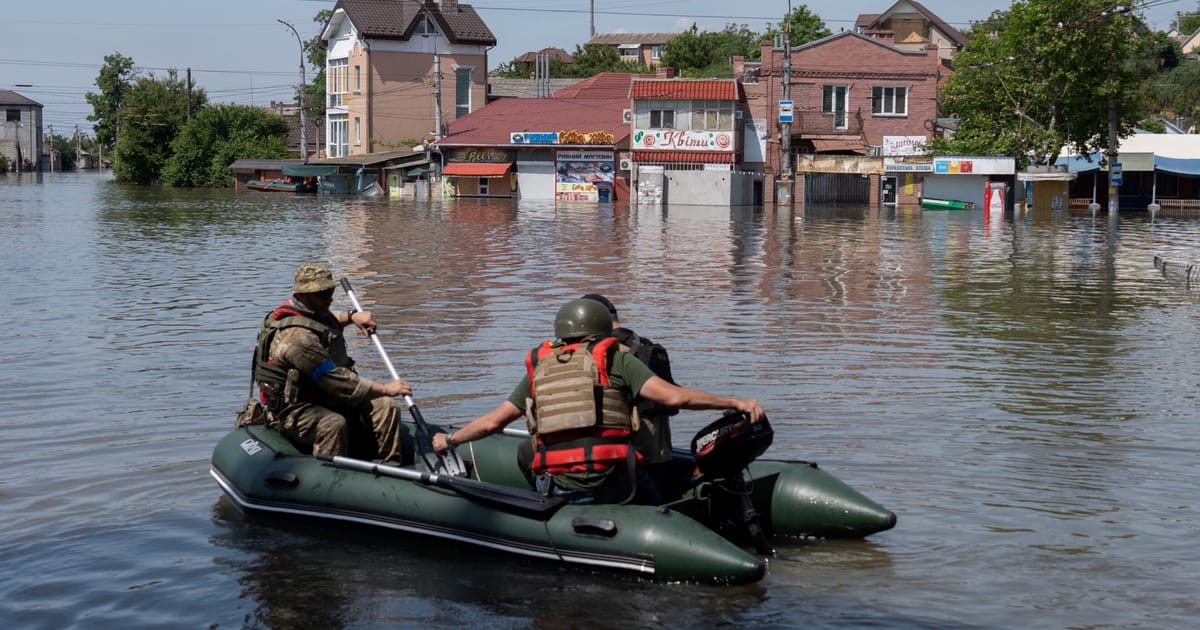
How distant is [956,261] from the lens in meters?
27.0

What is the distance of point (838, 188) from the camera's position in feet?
201

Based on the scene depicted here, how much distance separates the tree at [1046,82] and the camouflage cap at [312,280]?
162ft

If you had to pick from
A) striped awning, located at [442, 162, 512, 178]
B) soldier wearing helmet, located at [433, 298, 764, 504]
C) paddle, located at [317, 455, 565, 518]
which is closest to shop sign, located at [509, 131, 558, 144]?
striped awning, located at [442, 162, 512, 178]

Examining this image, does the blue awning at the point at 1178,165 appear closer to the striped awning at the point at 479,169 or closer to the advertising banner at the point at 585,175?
the advertising banner at the point at 585,175

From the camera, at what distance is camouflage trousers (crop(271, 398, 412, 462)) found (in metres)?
8.36

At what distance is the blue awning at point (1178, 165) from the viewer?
5356 cm

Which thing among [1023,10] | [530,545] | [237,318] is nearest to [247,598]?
[530,545]

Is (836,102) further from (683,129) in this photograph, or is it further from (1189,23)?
(1189,23)

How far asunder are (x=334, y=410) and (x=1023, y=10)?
2053 inches

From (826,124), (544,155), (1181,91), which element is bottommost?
(544,155)

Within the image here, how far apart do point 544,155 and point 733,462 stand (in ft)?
184

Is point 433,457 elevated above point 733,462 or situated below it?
below

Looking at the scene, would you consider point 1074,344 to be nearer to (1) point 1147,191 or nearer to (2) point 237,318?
(2) point 237,318

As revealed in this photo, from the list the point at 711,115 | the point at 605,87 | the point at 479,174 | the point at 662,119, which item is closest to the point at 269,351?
the point at 711,115
